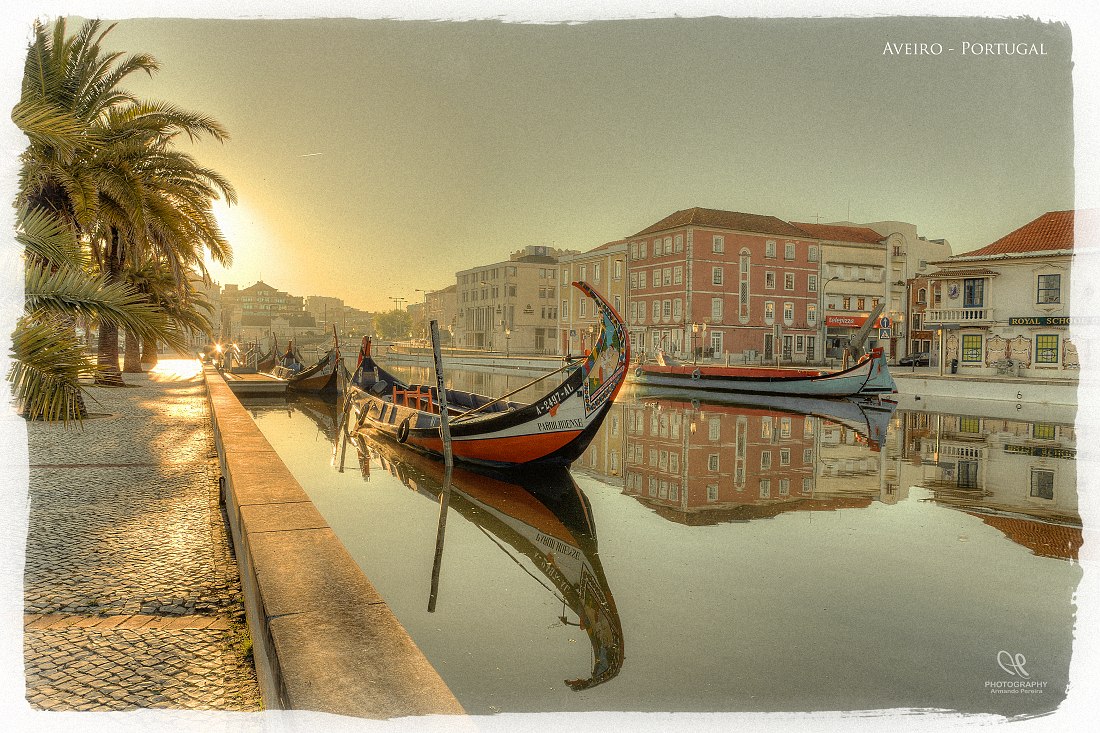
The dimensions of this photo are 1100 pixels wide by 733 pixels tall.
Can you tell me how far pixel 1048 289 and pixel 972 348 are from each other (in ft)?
11.4

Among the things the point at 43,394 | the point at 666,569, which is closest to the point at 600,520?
the point at 666,569

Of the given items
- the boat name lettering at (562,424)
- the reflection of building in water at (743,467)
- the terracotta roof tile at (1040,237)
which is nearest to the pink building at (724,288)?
the terracotta roof tile at (1040,237)

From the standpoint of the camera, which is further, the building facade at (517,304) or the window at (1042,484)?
the building facade at (517,304)

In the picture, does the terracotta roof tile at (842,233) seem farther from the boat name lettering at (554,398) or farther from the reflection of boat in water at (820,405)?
the boat name lettering at (554,398)

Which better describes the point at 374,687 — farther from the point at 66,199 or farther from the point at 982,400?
the point at 982,400

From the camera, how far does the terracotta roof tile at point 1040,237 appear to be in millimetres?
25453

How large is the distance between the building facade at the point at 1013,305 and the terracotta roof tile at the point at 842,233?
66.4 feet

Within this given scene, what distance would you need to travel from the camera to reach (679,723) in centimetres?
225

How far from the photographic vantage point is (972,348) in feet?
91.3

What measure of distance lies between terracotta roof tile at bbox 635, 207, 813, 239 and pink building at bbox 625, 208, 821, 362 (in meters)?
0.08

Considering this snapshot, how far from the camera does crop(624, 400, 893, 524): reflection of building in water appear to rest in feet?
27.8

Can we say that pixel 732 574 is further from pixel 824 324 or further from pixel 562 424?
pixel 824 324

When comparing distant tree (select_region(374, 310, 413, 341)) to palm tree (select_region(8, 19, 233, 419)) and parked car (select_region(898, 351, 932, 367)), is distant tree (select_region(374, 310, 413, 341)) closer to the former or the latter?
parked car (select_region(898, 351, 932, 367))

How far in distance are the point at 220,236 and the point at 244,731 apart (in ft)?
46.0
